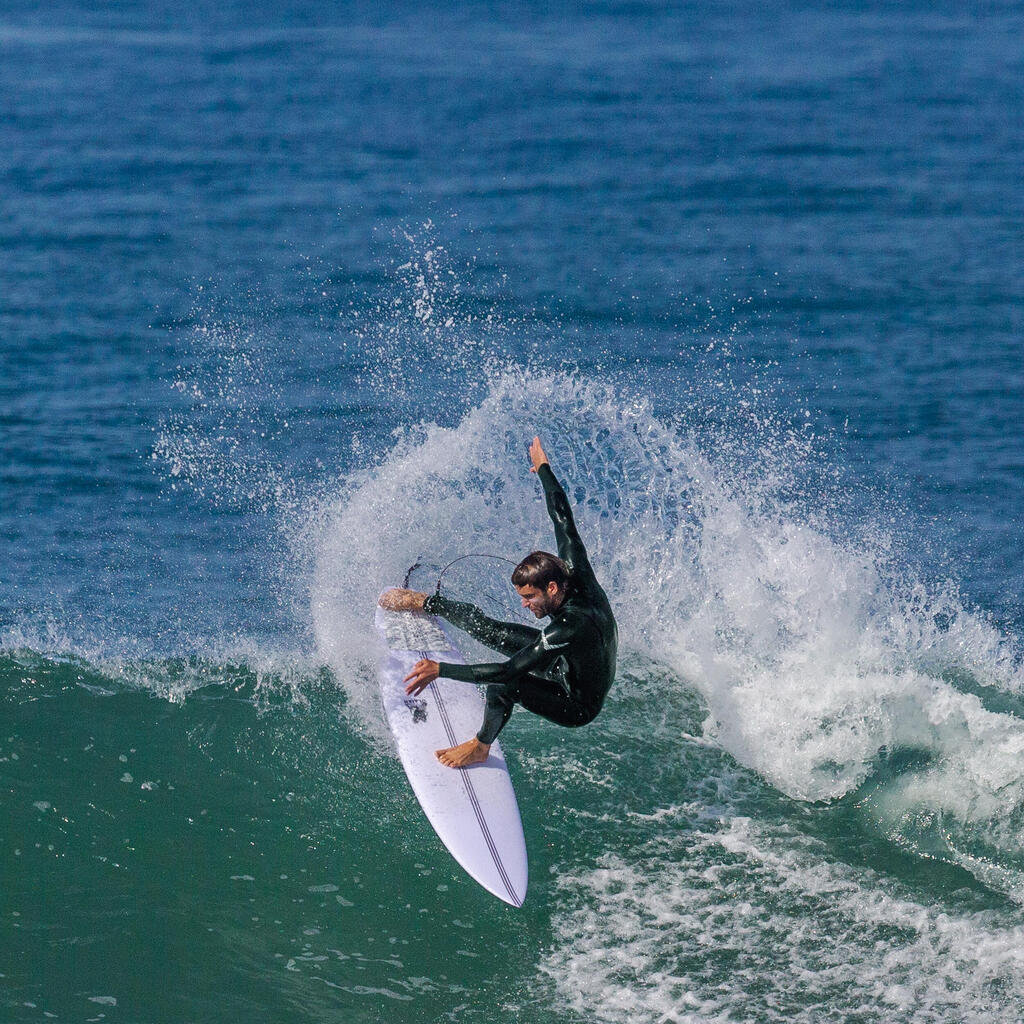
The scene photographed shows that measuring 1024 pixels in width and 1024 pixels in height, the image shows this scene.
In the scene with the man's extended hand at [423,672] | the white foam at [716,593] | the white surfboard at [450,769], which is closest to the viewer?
the man's extended hand at [423,672]

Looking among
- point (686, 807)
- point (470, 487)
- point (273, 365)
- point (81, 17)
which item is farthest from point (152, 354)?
point (81, 17)

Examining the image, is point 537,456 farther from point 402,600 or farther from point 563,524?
point 402,600

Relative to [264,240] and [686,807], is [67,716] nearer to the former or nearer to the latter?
[686,807]

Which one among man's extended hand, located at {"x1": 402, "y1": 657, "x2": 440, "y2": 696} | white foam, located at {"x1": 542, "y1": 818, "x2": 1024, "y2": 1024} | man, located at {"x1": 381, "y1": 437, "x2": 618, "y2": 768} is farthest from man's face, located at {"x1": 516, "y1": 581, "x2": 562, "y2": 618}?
white foam, located at {"x1": 542, "y1": 818, "x2": 1024, "y2": 1024}

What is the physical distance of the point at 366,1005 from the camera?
852 cm

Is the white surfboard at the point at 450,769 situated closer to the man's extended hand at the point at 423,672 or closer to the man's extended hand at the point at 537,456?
the man's extended hand at the point at 423,672

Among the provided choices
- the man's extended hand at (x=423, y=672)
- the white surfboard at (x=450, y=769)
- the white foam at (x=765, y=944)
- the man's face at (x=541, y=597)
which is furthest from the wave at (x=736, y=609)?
the man's face at (x=541, y=597)

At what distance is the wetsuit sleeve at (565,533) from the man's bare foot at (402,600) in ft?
4.45

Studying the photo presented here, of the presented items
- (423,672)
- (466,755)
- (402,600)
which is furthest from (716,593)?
(423,672)

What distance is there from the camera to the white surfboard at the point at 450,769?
916cm

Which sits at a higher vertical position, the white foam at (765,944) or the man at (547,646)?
the man at (547,646)

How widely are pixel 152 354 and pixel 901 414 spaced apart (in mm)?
9264

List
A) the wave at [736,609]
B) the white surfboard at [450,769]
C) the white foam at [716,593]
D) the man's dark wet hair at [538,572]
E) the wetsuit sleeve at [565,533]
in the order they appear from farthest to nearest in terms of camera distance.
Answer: the white foam at [716,593] → the wave at [736,609] → the wetsuit sleeve at [565,533] → the white surfboard at [450,769] → the man's dark wet hair at [538,572]

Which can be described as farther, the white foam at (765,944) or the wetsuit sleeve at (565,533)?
the wetsuit sleeve at (565,533)
